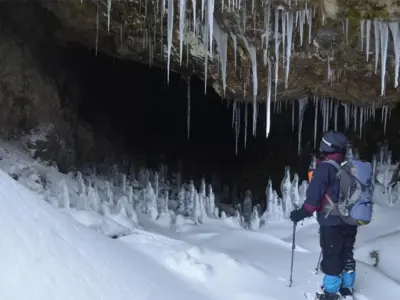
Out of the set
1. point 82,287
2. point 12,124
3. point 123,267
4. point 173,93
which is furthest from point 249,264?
point 173,93

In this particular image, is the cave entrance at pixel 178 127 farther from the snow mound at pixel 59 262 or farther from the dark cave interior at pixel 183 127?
the snow mound at pixel 59 262

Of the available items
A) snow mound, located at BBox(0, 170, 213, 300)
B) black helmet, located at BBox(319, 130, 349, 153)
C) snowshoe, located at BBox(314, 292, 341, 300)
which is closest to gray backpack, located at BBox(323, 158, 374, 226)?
black helmet, located at BBox(319, 130, 349, 153)

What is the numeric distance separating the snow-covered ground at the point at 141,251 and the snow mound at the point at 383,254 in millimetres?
10

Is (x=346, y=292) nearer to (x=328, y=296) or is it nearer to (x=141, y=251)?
(x=328, y=296)

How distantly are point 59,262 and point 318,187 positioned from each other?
2.01 meters

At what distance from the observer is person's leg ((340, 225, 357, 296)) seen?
420 cm

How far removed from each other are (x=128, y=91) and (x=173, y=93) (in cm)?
115

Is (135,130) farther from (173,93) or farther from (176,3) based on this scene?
(176,3)

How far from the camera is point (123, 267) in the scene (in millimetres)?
3572

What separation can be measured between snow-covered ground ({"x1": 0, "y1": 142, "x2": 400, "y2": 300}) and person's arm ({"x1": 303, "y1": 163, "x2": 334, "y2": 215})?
80cm

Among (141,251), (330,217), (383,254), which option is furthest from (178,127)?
(330,217)

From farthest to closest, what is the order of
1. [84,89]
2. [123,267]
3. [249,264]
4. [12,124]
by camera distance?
[84,89] → [12,124] → [249,264] → [123,267]

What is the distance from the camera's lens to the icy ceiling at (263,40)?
18.6 feet

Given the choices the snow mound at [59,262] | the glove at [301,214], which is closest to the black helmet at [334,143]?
the glove at [301,214]
